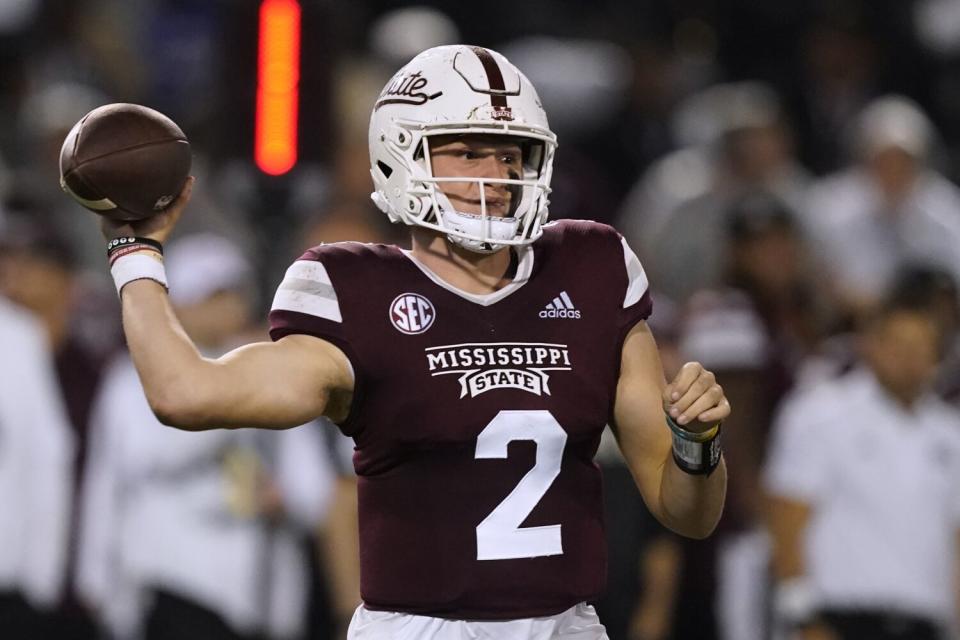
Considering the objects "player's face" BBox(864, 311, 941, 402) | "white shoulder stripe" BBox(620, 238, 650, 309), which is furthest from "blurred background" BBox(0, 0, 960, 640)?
"white shoulder stripe" BBox(620, 238, 650, 309)

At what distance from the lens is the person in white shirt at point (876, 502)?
22.5ft

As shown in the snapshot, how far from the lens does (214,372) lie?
12.0ft

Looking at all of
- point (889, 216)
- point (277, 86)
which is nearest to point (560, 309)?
point (277, 86)

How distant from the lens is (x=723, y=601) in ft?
23.8

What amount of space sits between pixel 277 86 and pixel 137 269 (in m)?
3.81

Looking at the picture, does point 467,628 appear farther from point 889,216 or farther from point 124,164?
point 889,216

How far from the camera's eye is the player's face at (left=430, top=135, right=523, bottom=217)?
13.1ft

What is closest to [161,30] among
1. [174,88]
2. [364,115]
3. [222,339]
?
[174,88]


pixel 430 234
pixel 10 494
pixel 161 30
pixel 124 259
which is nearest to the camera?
pixel 124 259

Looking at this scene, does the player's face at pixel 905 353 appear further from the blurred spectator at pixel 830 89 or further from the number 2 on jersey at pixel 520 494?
the blurred spectator at pixel 830 89

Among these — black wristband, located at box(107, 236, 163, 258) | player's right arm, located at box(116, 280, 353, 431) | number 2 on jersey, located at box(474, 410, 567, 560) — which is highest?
black wristband, located at box(107, 236, 163, 258)

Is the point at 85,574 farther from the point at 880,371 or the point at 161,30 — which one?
the point at 161,30

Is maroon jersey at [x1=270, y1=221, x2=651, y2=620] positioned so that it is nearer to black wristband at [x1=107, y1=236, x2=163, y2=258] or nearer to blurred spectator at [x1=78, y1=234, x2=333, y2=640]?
black wristband at [x1=107, y1=236, x2=163, y2=258]

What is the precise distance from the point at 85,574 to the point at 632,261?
3.89 metres
